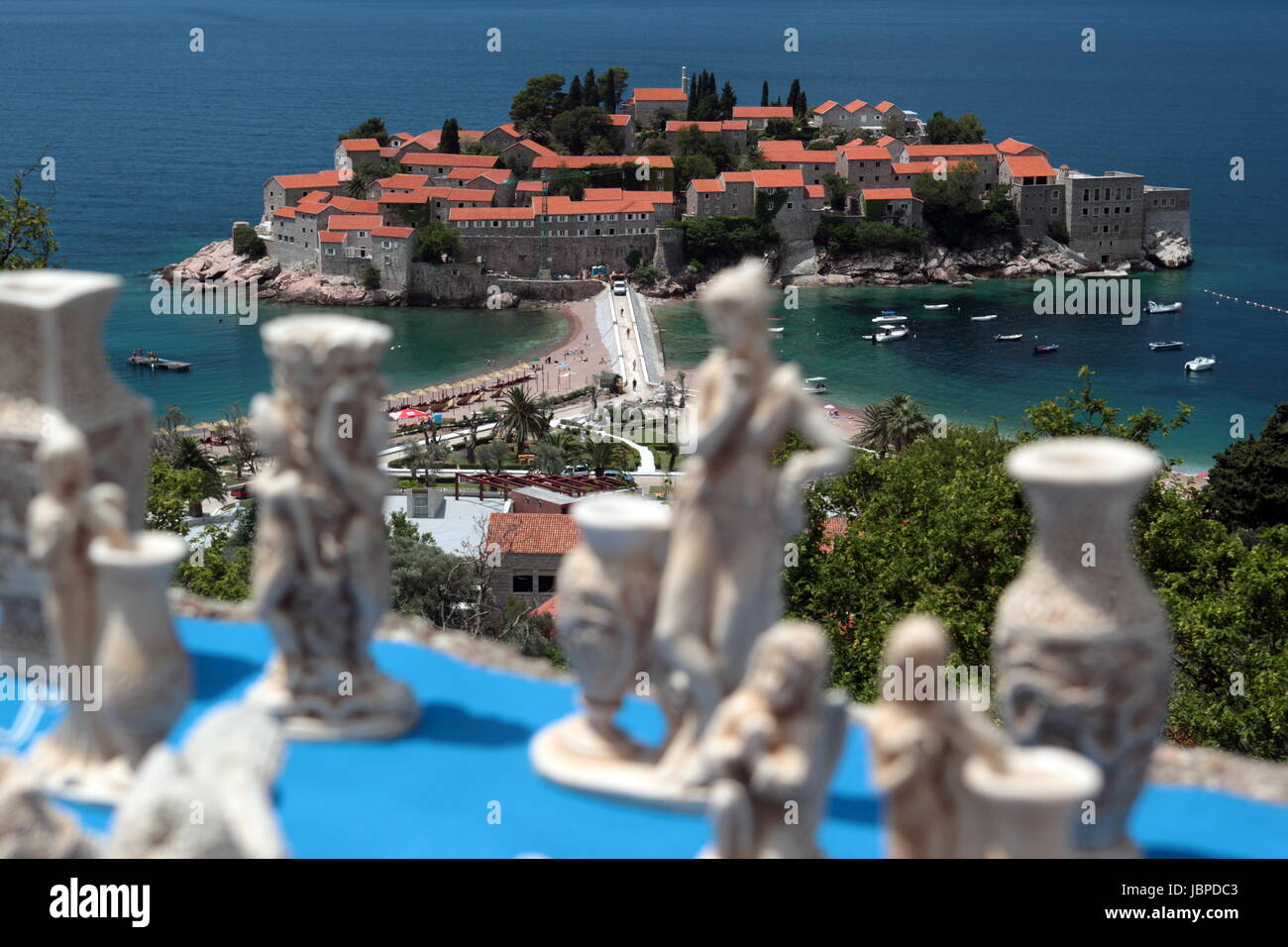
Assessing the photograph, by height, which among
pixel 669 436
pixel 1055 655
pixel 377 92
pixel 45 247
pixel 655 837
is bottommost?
pixel 669 436

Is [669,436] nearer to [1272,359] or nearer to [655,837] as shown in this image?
[1272,359]

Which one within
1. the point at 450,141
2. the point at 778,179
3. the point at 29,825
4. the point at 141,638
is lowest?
the point at 29,825

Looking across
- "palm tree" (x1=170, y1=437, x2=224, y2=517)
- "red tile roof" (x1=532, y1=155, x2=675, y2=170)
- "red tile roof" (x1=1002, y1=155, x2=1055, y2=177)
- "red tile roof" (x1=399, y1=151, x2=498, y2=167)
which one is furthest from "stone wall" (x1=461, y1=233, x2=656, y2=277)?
"palm tree" (x1=170, y1=437, x2=224, y2=517)

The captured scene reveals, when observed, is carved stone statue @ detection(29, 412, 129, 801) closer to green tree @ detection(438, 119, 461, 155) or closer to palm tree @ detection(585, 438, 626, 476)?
palm tree @ detection(585, 438, 626, 476)

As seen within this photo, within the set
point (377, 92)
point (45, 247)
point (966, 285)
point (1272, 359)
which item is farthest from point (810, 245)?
point (377, 92)

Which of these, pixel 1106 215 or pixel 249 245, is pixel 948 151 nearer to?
pixel 1106 215

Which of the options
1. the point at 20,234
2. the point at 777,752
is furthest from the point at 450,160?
the point at 777,752

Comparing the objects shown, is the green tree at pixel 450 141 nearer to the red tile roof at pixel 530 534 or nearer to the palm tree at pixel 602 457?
the palm tree at pixel 602 457
